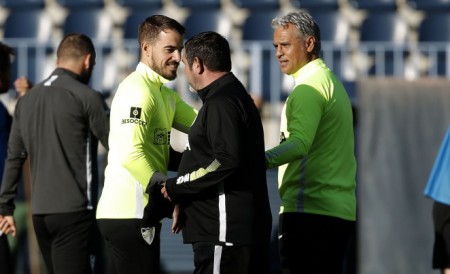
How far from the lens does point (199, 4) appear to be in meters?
12.7

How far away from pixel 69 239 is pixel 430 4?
7.93 meters

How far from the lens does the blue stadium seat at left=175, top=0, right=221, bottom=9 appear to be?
41.7ft

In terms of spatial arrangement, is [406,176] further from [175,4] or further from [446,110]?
[175,4]

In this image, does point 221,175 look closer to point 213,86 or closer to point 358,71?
point 213,86

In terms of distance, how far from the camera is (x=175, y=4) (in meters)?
12.8

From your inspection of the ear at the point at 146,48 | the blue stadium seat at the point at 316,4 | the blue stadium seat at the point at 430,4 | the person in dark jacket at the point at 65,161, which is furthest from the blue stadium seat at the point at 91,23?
the ear at the point at 146,48

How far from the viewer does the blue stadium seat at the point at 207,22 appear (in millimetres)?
12469

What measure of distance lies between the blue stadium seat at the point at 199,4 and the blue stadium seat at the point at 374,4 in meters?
1.61

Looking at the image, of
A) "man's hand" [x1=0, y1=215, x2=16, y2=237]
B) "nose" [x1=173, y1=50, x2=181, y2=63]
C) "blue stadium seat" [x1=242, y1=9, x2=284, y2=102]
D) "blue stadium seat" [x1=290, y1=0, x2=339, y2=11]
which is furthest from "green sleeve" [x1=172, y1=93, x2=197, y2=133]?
"blue stadium seat" [x1=290, y1=0, x2=339, y2=11]

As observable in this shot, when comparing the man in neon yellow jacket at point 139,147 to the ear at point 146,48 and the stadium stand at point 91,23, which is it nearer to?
the ear at point 146,48

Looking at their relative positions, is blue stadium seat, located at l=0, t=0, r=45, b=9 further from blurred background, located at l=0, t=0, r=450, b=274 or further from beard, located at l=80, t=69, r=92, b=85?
beard, located at l=80, t=69, r=92, b=85

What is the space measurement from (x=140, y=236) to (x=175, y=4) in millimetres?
7731

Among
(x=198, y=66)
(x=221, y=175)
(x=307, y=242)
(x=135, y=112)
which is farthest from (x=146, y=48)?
(x=307, y=242)

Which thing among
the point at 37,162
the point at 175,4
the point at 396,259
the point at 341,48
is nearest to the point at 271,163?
the point at 37,162
